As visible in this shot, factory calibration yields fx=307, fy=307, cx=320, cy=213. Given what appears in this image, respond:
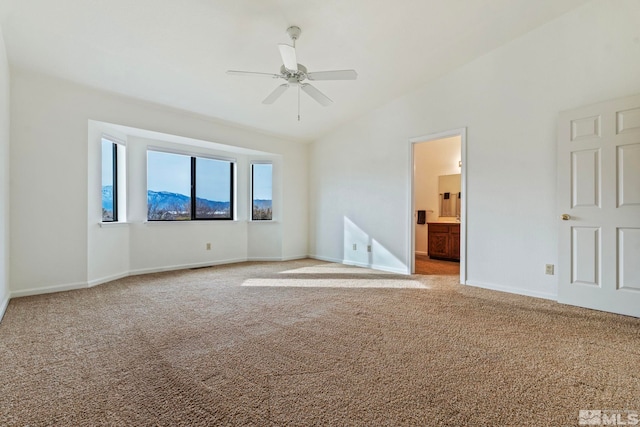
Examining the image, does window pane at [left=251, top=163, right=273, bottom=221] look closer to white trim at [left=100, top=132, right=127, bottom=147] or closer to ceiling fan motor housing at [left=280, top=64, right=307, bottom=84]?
white trim at [left=100, top=132, right=127, bottom=147]

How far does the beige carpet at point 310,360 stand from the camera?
153 cm

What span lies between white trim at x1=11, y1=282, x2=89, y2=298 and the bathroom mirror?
661cm

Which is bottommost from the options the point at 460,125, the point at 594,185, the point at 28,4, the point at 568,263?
the point at 568,263

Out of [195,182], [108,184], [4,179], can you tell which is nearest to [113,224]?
[108,184]

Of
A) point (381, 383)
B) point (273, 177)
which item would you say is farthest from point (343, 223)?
point (381, 383)

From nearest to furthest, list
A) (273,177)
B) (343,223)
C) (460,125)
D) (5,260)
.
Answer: (5,260), (460,125), (343,223), (273,177)

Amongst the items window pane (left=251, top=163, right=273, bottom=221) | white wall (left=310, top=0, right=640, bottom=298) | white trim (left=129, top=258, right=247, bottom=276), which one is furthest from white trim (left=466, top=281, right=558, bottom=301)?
white trim (left=129, top=258, right=247, bottom=276)

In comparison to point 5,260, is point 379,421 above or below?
below

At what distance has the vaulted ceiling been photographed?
2.83 metres

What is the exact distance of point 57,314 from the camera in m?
2.96

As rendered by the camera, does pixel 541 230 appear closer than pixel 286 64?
No

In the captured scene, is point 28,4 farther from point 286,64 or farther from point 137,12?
point 286,64

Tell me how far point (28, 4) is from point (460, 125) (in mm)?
4777

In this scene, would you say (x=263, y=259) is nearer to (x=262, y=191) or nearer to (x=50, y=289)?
(x=262, y=191)
